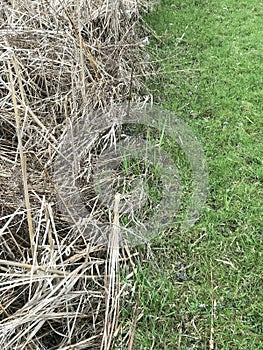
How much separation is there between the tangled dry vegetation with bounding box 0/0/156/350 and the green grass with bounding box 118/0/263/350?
0.45 ft

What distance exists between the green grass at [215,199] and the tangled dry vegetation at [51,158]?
136mm

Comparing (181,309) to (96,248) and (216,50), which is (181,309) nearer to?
(96,248)

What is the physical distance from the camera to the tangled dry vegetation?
1508mm

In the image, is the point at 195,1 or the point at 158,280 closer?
the point at 158,280

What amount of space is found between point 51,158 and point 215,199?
2.32ft

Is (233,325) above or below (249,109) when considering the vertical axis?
below

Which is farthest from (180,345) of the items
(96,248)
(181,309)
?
(96,248)

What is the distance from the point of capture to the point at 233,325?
5.23 feet

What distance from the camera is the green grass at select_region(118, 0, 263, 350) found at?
160 centimetres

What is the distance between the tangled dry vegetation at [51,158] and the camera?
59.4 inches

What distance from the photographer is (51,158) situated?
1940 mm

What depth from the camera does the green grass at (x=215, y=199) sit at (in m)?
1.60

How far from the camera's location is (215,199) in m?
2.02

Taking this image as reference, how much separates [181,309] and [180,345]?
0.14 meters
